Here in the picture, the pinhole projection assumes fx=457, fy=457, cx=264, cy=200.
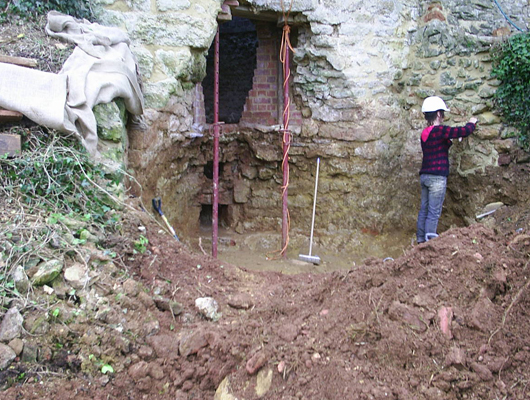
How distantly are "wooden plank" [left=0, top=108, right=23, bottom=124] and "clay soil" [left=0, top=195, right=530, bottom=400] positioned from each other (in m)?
1.26

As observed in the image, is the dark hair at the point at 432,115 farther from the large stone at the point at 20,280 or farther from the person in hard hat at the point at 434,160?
the large stone at the point at 20,280

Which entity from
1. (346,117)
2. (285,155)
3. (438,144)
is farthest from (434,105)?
(285,155)

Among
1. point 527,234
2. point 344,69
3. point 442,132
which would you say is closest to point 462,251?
point 527,234

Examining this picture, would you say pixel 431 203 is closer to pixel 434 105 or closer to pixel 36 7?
pixel 434 105

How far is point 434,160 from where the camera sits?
16.7 ft

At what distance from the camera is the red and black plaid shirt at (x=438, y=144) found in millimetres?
4969

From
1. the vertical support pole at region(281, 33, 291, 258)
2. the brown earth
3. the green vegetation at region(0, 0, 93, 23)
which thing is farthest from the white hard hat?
the green vegetation at region(0, 0, 93, 23)

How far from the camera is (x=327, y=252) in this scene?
19.8 feet

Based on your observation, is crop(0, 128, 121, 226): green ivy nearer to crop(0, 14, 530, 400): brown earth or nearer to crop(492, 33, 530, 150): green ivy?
crop(0, 14, 530, 400): brown earth

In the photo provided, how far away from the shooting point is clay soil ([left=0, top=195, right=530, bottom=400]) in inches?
78.6

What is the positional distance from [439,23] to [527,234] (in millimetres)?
3813

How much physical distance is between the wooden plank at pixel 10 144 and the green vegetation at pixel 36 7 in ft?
5.50

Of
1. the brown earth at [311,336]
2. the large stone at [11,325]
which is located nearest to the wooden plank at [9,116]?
the brown earth at [311,336]

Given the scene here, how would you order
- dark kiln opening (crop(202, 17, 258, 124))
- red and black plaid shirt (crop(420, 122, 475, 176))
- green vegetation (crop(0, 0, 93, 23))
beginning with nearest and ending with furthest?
1. green vegetation (crop(0, 0, 93, 23))
2. red and black plaid shirt (crop(420, 122, 475, 176))
3. dark kiln opening (crop(202, 17, 258, 124))
